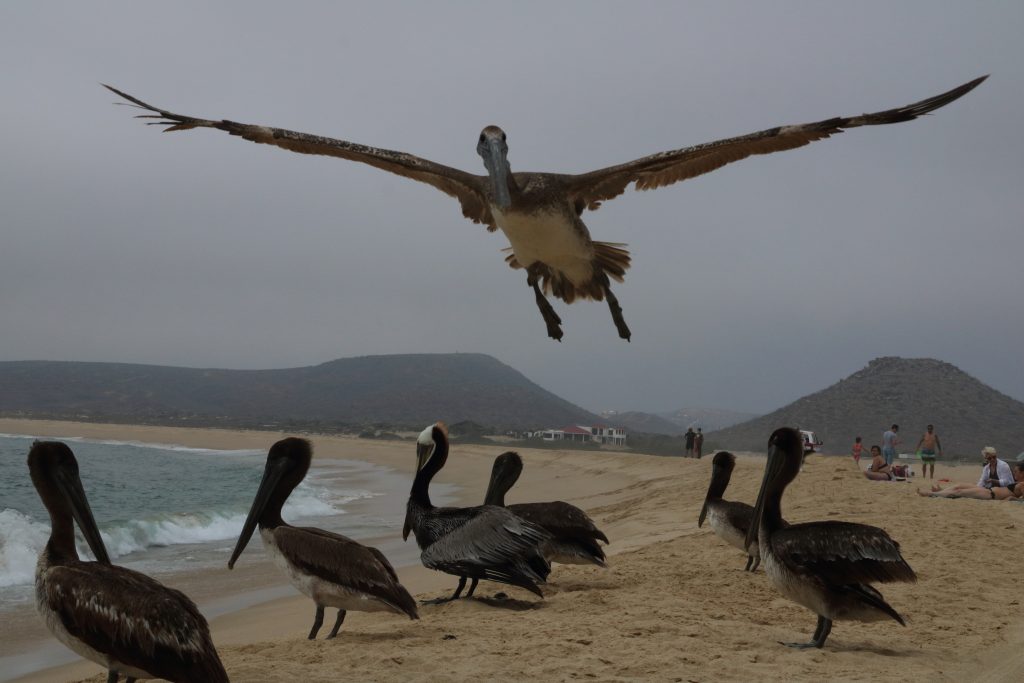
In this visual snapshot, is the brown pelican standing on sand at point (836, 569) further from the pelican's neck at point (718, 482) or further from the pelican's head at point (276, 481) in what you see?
the pelican's head at point (276, 481)

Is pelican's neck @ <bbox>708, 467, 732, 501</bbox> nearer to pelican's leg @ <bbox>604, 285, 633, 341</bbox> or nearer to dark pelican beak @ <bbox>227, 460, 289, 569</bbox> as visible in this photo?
pelican's leg @ <bbox>604, 285, 633, 341</bbox>

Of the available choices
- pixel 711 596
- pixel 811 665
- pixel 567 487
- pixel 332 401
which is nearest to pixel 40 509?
pixel 567 487

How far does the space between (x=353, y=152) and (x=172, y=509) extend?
12.6m

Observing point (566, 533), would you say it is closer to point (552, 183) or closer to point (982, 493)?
point (552, 183)

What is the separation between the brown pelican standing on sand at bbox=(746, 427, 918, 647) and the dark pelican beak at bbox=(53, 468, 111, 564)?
12.9ft

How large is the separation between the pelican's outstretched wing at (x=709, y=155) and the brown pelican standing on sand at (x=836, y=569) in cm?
303

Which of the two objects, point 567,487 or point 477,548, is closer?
point 477,548

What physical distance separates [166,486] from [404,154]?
792 inches

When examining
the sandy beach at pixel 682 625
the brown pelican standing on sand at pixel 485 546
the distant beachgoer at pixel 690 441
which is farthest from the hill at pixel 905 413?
the brown pelican standing on sand at pixel 485 546

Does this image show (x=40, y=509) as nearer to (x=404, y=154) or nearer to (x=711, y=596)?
(x=404, y=154)

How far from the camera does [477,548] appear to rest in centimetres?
672

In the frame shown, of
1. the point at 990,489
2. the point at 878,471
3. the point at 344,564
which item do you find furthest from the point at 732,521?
the point at 878,471

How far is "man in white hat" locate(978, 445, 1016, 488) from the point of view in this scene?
44.4ft

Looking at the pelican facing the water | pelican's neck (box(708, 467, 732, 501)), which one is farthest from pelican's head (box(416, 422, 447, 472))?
pelican's neck (box(708, 467, 732, 501))
